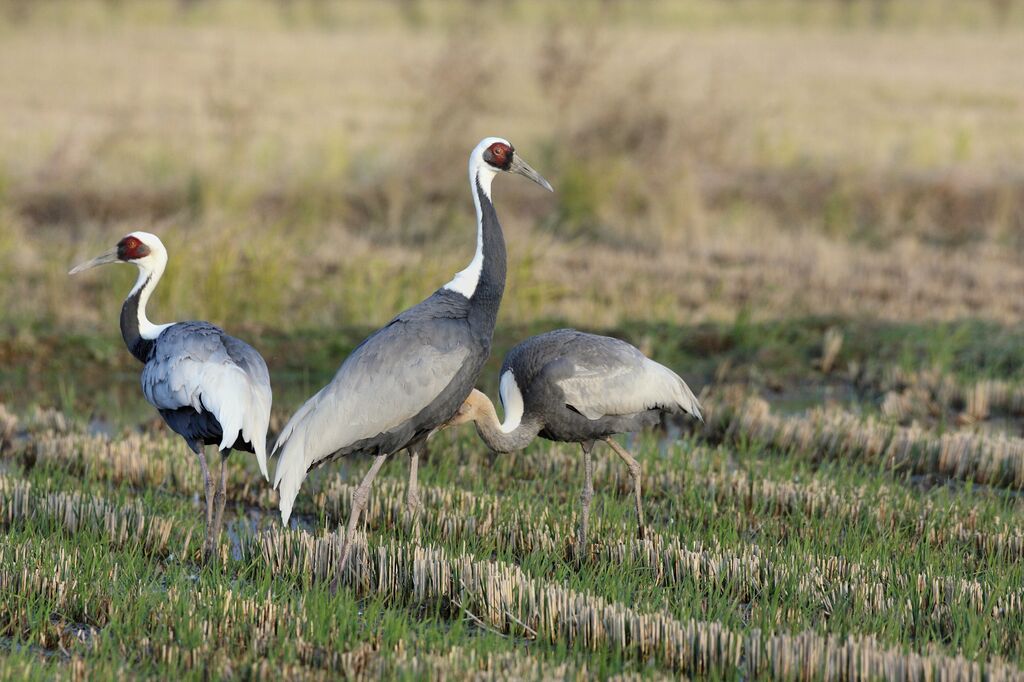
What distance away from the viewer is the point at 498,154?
6488 millimetres

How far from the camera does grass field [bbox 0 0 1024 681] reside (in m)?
5.01

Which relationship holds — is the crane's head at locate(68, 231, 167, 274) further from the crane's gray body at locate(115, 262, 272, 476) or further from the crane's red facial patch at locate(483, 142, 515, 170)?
the crane's red facial patch at locate(483, 142, 515, 170)

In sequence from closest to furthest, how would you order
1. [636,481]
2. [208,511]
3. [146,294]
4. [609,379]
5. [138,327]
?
[208,511]
[609,379]
[636,481]
[138,327]
[146,294]

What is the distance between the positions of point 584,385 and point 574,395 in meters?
0.07

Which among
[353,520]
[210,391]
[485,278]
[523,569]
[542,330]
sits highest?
[485,278]

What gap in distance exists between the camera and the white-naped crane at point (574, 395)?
6.48m

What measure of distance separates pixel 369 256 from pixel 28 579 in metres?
7.65

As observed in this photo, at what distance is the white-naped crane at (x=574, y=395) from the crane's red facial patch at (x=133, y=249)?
6.31 feet

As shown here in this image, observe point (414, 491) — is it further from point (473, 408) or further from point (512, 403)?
point (512, 403)

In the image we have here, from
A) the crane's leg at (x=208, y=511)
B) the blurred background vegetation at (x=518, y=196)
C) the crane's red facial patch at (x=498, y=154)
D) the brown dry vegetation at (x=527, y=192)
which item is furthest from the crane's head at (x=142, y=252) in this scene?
the brown dry vegetation at (x=527, y=192)

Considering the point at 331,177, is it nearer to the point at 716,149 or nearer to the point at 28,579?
the point at 716,149

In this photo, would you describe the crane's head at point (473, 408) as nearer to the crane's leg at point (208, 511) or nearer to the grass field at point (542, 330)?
the grass field at point (542, 330)

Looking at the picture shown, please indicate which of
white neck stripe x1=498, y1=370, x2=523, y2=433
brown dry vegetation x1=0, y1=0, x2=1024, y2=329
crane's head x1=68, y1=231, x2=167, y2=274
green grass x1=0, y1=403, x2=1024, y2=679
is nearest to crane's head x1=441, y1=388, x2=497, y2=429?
white neck stripe x1=498, y1=370, x2=523, y2=433

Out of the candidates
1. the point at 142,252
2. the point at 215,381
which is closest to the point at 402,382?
the point at 215,381
